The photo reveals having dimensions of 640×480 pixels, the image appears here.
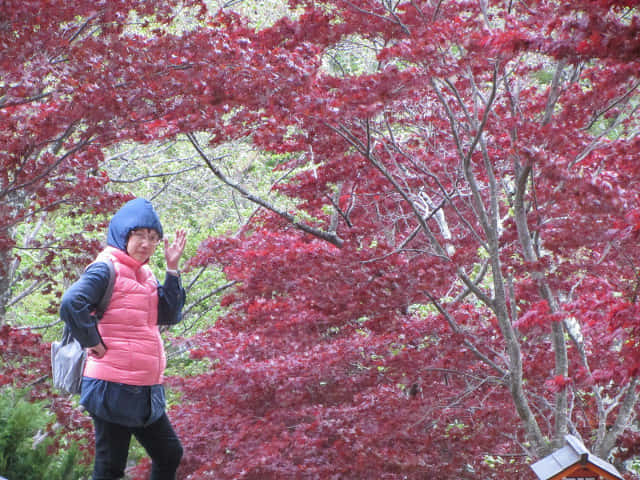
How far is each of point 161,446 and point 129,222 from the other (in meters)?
0.90

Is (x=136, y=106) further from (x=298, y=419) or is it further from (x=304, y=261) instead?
(x=298, y=419)

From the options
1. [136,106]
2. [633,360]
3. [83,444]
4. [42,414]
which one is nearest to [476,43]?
[633,360]

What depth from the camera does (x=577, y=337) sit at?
3748 mm

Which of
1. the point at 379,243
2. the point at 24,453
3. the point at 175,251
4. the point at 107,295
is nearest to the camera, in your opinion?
the point at 107,295

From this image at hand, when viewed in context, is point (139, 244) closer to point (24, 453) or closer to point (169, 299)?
point (169, 299)

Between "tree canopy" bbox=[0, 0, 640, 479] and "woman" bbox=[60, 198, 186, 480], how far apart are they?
127 cm

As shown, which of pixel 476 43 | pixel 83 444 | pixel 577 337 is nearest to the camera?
pixel 476 43

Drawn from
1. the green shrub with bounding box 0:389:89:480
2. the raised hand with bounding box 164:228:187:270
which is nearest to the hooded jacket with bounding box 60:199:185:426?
the raised hand with bounding box 164:228:187:270

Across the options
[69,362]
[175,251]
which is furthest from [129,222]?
[69,362]

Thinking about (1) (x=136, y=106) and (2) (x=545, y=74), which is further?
(2) (x=545, y=74)

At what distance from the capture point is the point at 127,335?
93.8 inches

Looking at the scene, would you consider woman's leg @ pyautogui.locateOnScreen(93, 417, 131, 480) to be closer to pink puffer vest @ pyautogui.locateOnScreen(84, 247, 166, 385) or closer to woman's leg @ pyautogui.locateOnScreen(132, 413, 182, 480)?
woman's leg @ pyautogui.locateOnScreen(132, 413, 182, 480)

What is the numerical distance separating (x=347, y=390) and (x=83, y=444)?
275cm

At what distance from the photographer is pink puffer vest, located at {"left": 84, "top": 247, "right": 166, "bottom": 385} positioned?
235cm
